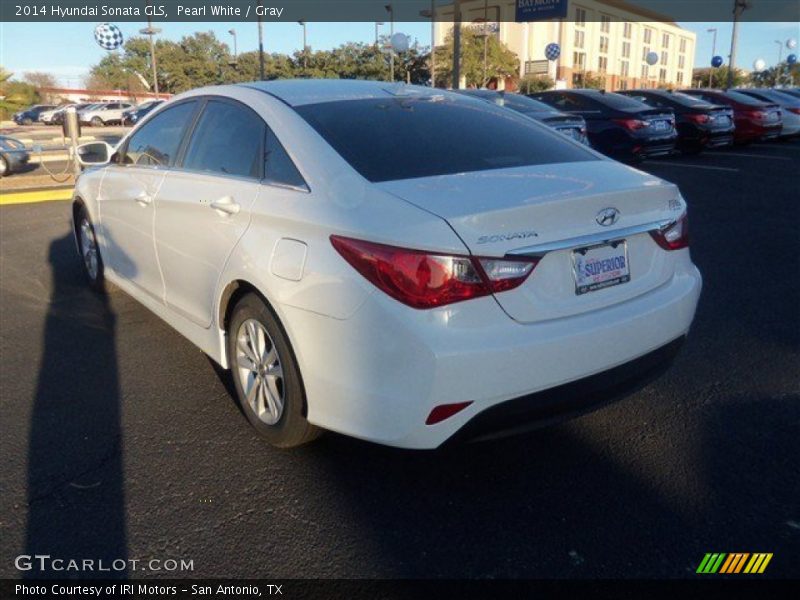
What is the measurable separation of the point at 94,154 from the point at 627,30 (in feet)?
306

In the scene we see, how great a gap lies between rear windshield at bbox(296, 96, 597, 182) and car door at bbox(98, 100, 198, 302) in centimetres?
125

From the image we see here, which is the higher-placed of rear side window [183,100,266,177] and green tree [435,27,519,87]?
green tree [435,27,519,87]

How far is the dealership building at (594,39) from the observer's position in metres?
74.0

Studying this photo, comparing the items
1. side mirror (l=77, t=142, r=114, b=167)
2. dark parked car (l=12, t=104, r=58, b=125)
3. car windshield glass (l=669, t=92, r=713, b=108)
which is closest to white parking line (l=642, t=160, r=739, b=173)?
car windshield glass (l=669, t=92, r=713, b=108)

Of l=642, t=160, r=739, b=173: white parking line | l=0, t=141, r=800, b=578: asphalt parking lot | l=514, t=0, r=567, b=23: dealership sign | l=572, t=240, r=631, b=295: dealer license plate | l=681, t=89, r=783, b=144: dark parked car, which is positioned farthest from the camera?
l=514, t=0, r=567, b=23: dealership sign

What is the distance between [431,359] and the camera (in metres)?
2.30

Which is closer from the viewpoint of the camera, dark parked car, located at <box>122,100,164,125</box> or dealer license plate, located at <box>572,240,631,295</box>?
dealer license plate, located at <box>572,240,631,295</box>

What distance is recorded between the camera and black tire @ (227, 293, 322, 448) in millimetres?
2793

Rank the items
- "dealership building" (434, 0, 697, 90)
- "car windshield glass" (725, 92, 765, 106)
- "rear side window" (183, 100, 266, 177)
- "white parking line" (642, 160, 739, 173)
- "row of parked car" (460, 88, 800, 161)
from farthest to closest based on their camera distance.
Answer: "dealership building" (434, 0, 697, 90)
"car windshield glass" (725, 92, 765, 106)
"white parking line" (642, 160, 739, 173)
"row of parked car" (460, 88, 800, 161)
"rear side window" (183, 100, 266, 177)

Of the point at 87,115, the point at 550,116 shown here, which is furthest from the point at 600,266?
the point at 87,115

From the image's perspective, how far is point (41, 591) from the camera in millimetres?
2311

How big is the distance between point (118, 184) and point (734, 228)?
658 centimetres

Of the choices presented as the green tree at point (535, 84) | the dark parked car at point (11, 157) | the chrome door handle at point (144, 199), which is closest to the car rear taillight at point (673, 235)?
the chrome door handle at point (144, 199)

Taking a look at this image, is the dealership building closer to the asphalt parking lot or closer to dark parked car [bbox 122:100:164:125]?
dark parked car [bbox 122:100:164:125]
